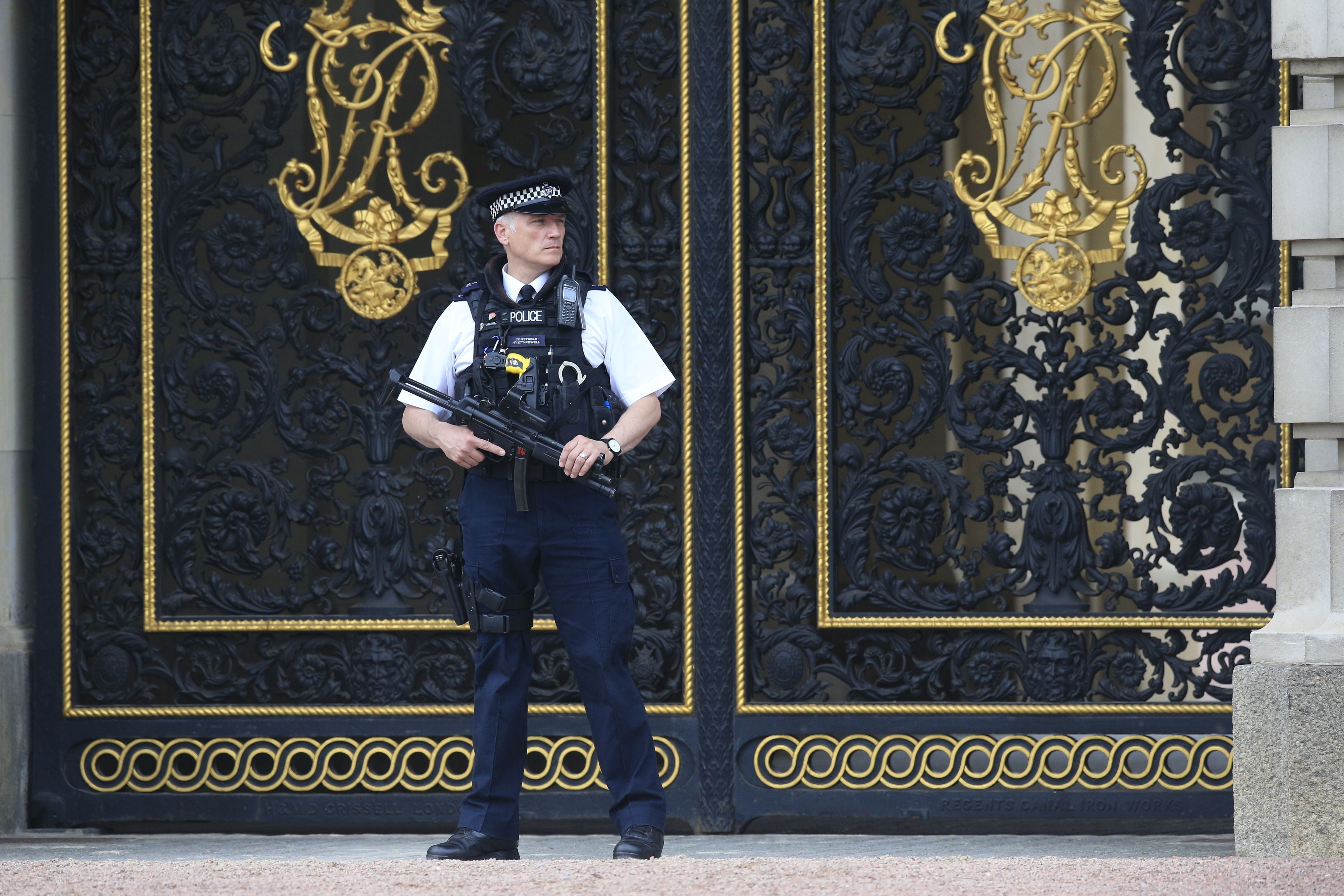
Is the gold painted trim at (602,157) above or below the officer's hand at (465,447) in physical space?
above

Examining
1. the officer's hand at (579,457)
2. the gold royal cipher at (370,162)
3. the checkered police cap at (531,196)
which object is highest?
the gold royal cipher at (370,162)

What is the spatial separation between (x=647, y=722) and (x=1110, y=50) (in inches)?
128

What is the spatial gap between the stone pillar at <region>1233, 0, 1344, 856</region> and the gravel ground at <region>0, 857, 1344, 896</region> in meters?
0.41

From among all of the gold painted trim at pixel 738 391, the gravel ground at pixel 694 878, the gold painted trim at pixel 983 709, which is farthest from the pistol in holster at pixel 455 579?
the gold painted trim at pixel 983 709

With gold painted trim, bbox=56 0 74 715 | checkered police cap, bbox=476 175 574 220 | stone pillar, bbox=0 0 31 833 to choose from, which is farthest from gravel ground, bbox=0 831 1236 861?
checkered police cap, bbox=476 175 574 220

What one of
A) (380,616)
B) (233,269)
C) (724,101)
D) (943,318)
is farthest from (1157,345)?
(233,269)

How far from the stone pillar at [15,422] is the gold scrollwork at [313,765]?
291mm

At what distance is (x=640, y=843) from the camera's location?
520 cm

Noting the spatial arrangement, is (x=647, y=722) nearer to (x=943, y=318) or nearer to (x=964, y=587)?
(x=964, y=587)

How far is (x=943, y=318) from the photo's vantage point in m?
6.55

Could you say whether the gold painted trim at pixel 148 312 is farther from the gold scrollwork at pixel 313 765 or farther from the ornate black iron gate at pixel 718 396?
the gold scrollwork at pixel 313 765

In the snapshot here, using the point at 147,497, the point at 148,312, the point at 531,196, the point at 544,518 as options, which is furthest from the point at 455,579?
the point at 148,312

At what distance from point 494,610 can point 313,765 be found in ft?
5.98

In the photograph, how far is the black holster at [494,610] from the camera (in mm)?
5281
